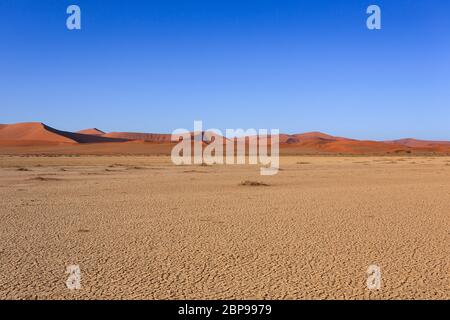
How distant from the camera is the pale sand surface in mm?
4402

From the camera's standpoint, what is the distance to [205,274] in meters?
4.88

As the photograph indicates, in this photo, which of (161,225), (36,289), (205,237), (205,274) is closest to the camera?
(36,289)

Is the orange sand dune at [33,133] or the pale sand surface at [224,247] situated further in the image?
the orange sand dune at [33,133]

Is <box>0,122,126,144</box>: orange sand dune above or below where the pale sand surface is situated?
above

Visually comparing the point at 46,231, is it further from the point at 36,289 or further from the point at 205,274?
the point at 205,274

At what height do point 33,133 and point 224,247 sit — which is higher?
point 33,133

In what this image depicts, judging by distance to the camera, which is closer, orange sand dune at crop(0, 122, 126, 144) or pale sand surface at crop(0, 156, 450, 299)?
pale sand surface at crop(0, 156, 450, 299)

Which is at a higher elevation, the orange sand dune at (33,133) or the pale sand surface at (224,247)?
the orange sand dune at (33,133)

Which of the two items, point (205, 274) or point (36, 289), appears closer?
point (36, 289)

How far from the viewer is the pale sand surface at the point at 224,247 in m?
4.40

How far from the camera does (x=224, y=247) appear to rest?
20.2 feet

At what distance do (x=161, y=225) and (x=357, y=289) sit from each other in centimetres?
430
